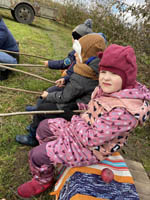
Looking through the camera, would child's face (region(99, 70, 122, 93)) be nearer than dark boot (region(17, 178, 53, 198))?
Yes

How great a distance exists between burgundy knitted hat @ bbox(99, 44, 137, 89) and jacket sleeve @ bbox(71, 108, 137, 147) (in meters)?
0.25

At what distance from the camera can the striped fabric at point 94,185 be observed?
4.63 feet

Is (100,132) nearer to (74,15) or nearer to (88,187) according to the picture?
(88,187)

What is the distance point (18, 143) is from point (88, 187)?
1.20 m

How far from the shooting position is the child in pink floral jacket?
1.37 metres

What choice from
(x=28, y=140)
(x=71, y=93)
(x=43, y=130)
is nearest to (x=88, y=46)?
(x=71, y=93)

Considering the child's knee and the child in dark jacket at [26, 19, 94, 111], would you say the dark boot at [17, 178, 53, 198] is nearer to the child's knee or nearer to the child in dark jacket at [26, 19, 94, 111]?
the child's knee

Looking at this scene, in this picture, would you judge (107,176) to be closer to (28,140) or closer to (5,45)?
(28,140)

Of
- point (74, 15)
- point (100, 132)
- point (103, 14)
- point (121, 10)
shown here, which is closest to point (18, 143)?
point (100, 132)

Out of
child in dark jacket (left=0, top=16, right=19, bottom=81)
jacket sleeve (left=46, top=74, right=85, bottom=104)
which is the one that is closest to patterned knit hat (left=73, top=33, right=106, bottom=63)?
jacket sleeve (left=46, top=74, right=85, bottom=104)

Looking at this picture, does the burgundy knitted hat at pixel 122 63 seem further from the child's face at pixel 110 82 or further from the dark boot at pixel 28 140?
the dark boot at pixel 28 140

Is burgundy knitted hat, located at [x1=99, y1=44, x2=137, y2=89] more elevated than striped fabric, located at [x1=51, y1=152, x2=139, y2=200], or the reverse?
burgundy knitted hat, located at [x1=99, y1=44, x2=137, y2=89]

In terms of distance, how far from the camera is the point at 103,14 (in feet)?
21.8

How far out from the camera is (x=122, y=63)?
136 centimetres
